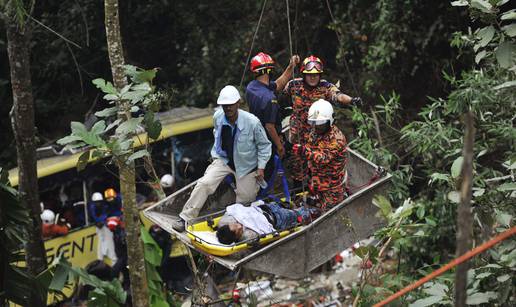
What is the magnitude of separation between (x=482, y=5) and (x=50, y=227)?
25.3 ft

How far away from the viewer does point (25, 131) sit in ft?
29.1

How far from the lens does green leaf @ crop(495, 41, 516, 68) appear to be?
16.8 ft

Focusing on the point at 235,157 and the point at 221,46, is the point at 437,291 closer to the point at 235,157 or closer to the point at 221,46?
the point at 235,157

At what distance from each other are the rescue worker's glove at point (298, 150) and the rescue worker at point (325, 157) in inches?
6.4

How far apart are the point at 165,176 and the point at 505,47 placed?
755cm

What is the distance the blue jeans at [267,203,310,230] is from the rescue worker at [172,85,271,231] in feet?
1.52

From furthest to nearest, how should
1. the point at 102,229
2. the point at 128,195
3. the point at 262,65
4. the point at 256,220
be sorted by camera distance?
the point at 102,229 → the point at 262,65 → the point at 128,195 → the point at 256,220

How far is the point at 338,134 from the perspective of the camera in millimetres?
7375

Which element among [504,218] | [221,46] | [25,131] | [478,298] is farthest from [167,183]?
[478,298]

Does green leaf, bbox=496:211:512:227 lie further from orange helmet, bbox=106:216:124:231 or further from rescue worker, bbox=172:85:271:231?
orange helmet, bbox=106:216:124:231

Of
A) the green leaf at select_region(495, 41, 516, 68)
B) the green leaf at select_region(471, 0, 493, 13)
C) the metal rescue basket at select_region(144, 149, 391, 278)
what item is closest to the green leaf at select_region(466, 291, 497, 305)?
the green leaf at select_region(495, 41, 516, 68)

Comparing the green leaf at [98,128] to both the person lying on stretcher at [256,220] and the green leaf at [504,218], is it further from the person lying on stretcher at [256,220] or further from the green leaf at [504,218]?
the green leaf at [504,218]

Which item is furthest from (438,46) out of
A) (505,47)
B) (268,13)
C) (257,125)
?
(505,47)

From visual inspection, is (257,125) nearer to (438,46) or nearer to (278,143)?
(278,143)
